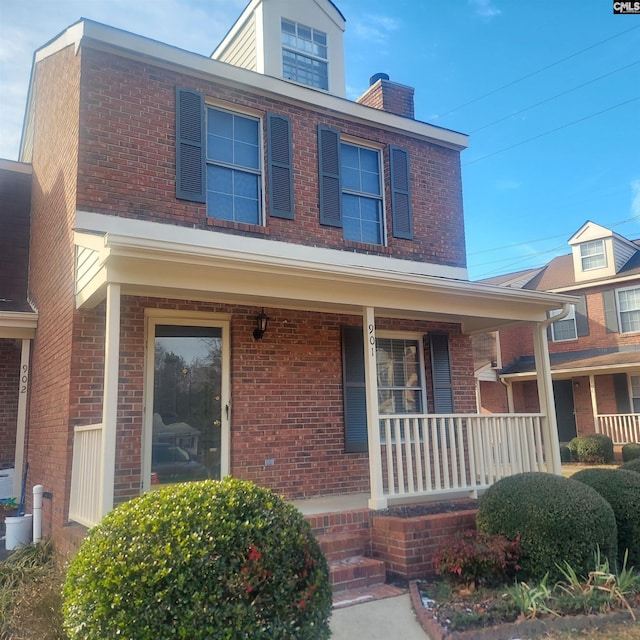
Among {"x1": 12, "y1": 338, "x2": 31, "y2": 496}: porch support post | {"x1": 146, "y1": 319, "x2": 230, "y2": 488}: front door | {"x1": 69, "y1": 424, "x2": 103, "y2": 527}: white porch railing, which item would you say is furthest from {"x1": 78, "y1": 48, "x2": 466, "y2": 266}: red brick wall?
{"x1": 12, "y1": 338, "x2": 31, "y2": 496}: porch support post

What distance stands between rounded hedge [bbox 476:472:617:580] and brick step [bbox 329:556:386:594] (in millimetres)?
1050

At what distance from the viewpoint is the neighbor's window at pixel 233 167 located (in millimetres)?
7438

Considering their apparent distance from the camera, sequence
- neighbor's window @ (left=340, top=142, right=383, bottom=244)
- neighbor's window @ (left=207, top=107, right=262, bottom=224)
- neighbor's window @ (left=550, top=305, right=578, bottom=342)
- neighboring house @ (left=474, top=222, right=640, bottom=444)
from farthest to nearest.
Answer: neighbor's window @ (left=550, top=305, right=578, bottom=342)
neighboring house @ (left=474, top=222, right=640, bottom=444)
neighbor's window @ (left=340, top=142, right=383, bottom=244)
neighbor's window @ (left=207, top=107, right=262, bottom=224)

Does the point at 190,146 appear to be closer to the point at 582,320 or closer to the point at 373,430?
the point at 373,430

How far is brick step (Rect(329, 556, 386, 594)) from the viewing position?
5.09 metres

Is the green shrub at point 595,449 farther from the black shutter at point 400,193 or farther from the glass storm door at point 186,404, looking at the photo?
the glass storm door at point 186,404

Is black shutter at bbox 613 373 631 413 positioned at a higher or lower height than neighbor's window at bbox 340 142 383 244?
lower

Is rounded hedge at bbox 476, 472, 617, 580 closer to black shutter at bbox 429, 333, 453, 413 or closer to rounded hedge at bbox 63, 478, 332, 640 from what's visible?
rounded hedge at bbox 63, 478, 332, 640

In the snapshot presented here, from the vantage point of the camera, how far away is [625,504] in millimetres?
5762

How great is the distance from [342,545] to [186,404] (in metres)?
2.38

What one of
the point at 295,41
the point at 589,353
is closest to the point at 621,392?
the point at 589,353

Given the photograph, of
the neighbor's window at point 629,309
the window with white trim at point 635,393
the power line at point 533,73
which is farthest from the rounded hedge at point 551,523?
the neighbor's window at point 629,309

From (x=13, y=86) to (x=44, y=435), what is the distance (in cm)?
684

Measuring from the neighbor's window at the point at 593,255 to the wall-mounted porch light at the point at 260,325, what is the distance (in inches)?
642
